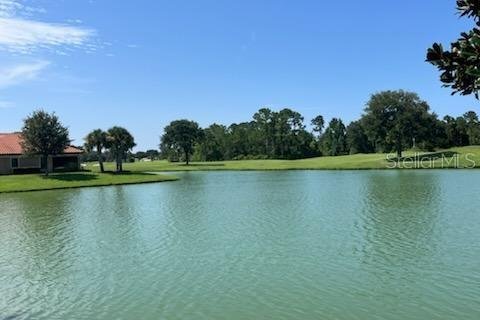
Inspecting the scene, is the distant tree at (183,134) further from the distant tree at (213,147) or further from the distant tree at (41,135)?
the distant tree at (41,135)

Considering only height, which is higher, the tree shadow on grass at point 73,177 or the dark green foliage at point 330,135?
the dark green foliage at point 330,135

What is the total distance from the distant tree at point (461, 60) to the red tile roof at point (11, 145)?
73.5 metres

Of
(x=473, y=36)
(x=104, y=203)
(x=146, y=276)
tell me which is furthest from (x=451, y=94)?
(x=104, y=203)

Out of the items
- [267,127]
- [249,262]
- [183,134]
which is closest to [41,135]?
[249,262]

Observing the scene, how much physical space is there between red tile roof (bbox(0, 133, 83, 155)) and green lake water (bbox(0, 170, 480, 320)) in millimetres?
43606

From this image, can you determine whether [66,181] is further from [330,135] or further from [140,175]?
[330,135]

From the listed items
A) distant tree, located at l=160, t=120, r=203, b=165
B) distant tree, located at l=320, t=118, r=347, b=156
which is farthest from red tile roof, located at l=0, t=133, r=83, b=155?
distant tree, located at l=320, t=118, r=347, b=156

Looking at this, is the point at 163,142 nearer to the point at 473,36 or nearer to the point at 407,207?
the point at 407,207

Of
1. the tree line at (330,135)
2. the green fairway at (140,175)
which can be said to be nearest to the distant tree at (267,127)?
the tree line at (330,135)

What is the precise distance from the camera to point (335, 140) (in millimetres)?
177500

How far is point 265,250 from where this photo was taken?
20.5 metres

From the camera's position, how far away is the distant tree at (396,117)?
328ft

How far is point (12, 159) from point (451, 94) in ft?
252

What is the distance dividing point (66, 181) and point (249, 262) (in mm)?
50404
